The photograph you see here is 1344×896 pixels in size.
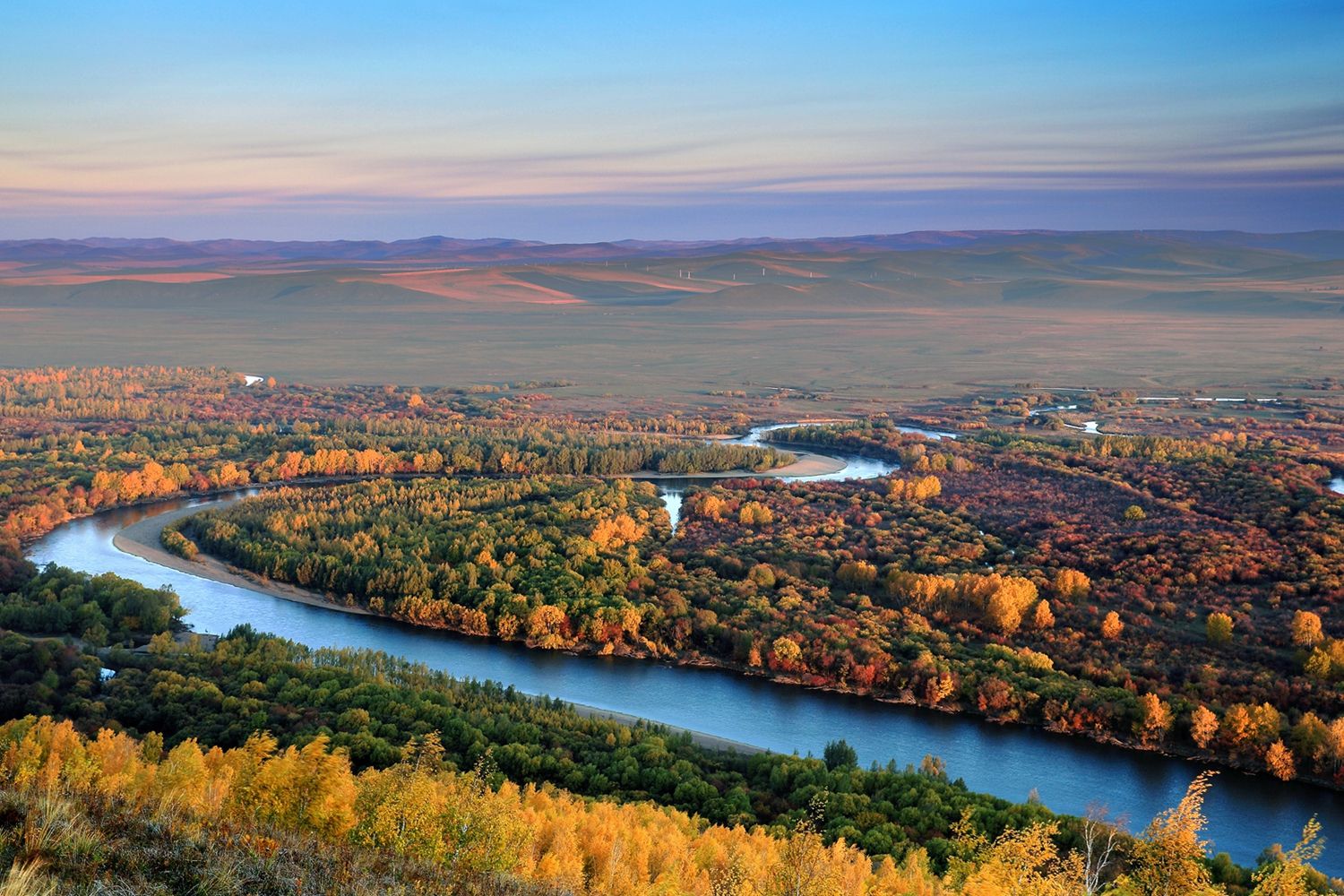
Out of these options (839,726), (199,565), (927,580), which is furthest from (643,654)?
(199,565)

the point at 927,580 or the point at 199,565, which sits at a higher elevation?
the point at 199,565

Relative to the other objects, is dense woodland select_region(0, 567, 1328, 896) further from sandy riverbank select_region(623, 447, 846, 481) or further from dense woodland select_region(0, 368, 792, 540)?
sandy riverbank select_region(623, 447, 846, 481)

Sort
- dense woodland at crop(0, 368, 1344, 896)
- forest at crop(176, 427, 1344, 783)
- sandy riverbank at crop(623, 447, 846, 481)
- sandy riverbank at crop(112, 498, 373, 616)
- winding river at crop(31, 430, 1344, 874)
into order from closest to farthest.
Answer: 1. dense woodland at crop(0, 368, 1344, 896)
2. winding river at crop(31, 430, 1344, 874)
3. forest at crop(176, 427, 1344, 783)
4. sandy riverbank at crop(112, 498, 373, 616)
5. sandy riverbank at crop(623, 447, 846, 481)

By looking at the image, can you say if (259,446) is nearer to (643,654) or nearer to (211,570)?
(211,570)

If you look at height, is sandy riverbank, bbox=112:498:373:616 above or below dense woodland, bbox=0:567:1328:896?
below

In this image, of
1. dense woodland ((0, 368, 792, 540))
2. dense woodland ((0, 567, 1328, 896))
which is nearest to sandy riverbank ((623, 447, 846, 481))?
dense woodland ((0, 368, 792, 540))

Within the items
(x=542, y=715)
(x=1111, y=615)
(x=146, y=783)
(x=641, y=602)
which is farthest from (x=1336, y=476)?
(x=146, y=783)
